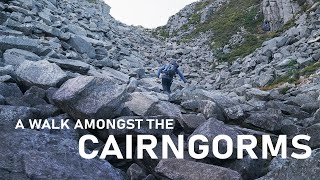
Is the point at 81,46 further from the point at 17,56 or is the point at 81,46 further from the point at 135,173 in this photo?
the point at 135,173

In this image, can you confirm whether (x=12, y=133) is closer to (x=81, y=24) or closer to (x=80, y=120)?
(x=80, y=120)

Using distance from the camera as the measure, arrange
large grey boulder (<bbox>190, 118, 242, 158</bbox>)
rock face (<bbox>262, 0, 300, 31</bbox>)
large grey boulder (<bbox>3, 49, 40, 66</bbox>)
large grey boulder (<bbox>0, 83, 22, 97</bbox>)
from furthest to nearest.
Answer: rock face (<bbox>262, 0, 300, 31</bbox>)
large grey boulder (<bbox>3, 49, 40, 66</bbox>)
large grey boulder (<bbox>0, 83, 22, 97</bbox>)
large grey boulder (<bbox>190, 118, 242, 158</bbox>)

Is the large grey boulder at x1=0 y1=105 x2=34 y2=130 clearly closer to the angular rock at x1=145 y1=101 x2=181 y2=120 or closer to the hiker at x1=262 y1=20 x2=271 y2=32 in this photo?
the angular rock at x1=145 y1=101 x2=181 y2=120

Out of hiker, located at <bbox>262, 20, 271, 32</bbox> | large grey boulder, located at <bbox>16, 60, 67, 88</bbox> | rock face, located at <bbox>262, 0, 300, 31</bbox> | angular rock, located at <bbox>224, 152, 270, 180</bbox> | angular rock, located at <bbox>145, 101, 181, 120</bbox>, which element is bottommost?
angular rock, located at <bbox>224, 152, 270, 180</bbox>

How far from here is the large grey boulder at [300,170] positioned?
20.0ft

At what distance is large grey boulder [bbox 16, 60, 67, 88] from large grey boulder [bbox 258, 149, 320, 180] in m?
5.49

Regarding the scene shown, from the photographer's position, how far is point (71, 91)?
8.41m

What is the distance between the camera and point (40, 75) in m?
10.1

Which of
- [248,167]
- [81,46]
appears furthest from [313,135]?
[81,46]

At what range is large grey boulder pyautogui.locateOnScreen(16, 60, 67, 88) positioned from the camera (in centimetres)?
987

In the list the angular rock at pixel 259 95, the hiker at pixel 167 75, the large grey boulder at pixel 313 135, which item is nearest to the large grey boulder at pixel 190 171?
the large grey boulder at pixel 313 135

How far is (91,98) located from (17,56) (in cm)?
588

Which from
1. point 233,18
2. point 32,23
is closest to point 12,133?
point 32,23

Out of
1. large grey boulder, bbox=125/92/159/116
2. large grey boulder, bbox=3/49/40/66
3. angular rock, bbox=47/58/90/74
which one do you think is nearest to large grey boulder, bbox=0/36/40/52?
large grey boulder, bbox=3/49/40/66
